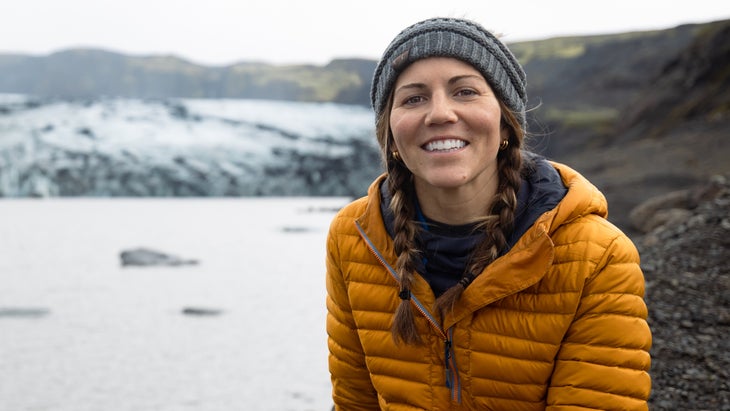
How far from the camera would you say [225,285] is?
822 cm

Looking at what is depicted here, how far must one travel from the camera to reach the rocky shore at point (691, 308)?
9.95 feet

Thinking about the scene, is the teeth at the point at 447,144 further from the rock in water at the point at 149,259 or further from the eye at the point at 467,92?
the rock in water at the point at 149,259

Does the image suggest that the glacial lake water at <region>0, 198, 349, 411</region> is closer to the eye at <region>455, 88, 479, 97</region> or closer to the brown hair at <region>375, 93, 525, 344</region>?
the brown hair at <region>375, 93, 525, 344</region>

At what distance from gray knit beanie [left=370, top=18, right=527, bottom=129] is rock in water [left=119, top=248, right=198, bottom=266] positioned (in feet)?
28.6

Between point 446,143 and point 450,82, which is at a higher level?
point 450,82

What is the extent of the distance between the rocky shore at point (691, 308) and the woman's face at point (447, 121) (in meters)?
1.98

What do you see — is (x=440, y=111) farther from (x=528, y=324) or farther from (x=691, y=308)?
(x=691, y=308)

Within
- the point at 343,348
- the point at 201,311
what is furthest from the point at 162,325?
the point at 343,348

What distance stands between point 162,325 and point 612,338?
556 centimetres

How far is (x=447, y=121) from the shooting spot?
61.6 inches

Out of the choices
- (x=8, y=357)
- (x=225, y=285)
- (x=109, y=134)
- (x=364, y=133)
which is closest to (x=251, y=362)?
(x=8, y=357)

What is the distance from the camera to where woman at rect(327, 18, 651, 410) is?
150 centimetres

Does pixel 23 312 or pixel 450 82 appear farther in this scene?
pixel 23 312

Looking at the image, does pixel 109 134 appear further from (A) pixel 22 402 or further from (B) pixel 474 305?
(B) pixel 474 305
